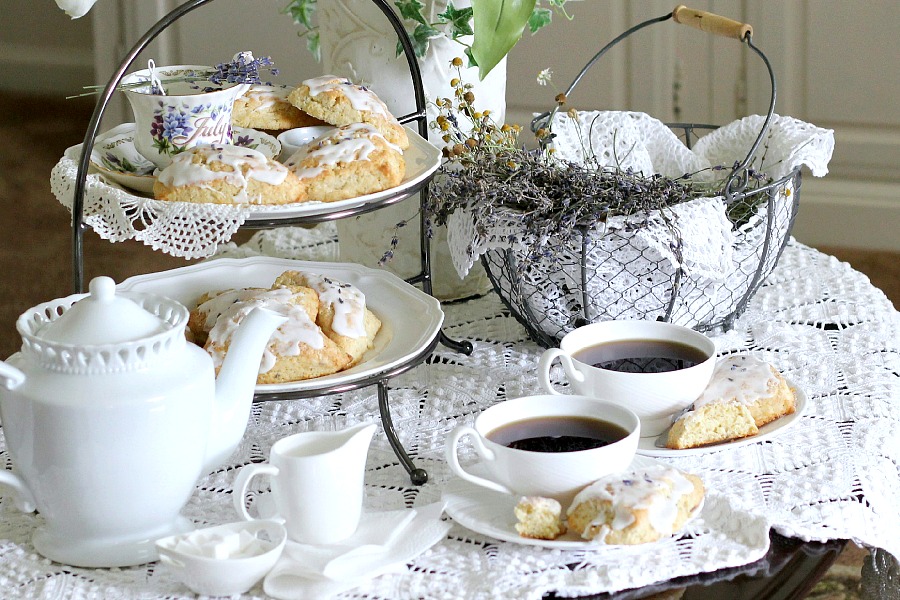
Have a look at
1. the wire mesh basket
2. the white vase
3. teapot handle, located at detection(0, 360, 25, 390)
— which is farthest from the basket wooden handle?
teapot handle, located at detection(0, 360, 25, 390)

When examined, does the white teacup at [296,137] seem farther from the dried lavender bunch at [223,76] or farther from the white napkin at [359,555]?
the white napkin at [359,555]

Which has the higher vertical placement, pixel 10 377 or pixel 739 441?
pixel 10 377

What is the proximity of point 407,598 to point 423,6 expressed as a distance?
2.59 ft

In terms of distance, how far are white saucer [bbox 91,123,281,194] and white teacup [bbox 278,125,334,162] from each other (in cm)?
2

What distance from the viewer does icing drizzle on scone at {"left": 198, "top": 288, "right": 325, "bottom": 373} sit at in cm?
98

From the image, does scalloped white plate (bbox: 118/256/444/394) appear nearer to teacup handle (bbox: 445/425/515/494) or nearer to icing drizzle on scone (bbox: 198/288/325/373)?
icing drizzle on scone (bbox: 198/288/325/373)

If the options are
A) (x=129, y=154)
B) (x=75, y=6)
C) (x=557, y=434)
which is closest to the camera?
(x=557, y=434)

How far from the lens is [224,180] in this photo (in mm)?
963

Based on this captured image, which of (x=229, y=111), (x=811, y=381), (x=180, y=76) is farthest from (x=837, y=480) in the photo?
(x=180, y=76)

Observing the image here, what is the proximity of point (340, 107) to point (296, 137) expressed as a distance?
0.20ft

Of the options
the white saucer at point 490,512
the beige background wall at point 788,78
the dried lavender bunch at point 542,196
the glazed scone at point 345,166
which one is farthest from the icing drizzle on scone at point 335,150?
the beige background wall at point 788,78

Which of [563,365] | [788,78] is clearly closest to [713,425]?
[563,365]

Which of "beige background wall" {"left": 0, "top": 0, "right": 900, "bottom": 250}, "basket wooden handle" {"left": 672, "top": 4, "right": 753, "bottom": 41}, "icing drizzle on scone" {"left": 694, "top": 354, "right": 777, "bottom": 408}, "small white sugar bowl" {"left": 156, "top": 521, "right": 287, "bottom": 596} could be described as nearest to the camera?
"small white sugar bowl" {"left": 156, "top": 521, "right": 287, "bottom": 596}

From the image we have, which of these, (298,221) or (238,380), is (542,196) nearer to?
(298,221)
